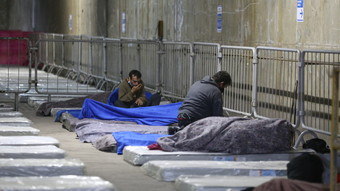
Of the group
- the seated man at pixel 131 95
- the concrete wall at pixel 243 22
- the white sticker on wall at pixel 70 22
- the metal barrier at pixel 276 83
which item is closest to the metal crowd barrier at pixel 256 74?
the metal barrier at pixel 276 83

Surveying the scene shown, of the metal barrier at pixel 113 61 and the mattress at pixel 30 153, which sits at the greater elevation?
the metal barrier at pixel 113 61

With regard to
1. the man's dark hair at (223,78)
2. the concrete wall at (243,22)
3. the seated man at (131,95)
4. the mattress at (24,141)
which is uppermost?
the concrete wall at (243,22)

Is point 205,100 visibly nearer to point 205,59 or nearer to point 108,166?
point 108,166

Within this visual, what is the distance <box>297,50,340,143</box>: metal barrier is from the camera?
11070 millimetres

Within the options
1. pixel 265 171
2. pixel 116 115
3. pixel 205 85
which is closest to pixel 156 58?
pixel 116 115

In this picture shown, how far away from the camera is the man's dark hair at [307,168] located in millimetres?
6367

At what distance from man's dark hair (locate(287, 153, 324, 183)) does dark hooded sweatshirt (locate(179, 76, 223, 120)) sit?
191 inches

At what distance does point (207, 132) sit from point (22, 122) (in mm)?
3955

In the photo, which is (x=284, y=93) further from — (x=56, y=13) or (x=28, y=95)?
(x=56, y=13)

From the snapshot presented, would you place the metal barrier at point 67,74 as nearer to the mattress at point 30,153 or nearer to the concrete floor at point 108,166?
the concrete floor at point 108,166

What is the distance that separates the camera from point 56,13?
110 feet

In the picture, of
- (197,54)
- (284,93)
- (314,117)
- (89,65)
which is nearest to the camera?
(314,117)

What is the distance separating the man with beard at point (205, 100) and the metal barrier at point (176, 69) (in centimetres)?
408

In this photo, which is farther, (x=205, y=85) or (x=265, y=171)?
(x=205, y=85)
